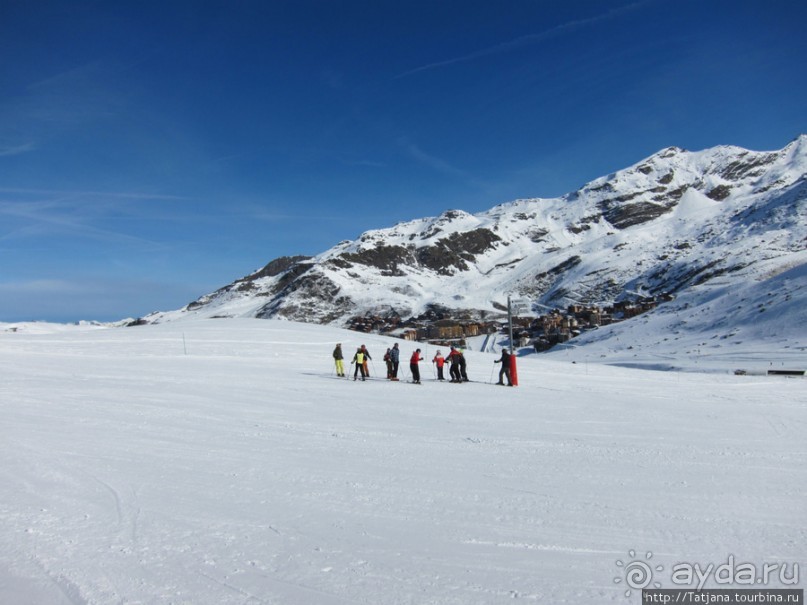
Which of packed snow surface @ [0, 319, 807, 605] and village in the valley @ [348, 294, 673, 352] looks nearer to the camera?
packed snow surface @ [0, 319, 807, 605]

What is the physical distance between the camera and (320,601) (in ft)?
14.7

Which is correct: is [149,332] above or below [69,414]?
above

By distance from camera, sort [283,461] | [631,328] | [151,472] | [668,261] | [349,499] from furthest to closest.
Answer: [668,261] < [631,328] < [283,461] < [151,472] < [349,499]

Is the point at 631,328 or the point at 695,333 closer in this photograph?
the point at 695,333

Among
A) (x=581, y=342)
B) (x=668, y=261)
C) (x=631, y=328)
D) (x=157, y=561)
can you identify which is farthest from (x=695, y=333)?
(x=668, y=261)

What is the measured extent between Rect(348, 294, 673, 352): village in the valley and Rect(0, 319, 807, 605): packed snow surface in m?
66.6

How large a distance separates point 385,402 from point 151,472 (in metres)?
8.53

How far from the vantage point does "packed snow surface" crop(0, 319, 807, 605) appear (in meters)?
4.84

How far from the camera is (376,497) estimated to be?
6.97 m

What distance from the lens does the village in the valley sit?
93.3 metres

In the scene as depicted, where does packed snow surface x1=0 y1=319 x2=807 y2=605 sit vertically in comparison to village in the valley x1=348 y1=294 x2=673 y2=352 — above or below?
below

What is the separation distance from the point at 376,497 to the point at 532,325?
107580 mm

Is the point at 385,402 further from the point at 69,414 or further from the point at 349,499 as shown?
the point at 349,499

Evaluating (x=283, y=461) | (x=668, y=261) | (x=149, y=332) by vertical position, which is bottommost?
(x=283, y=461)
